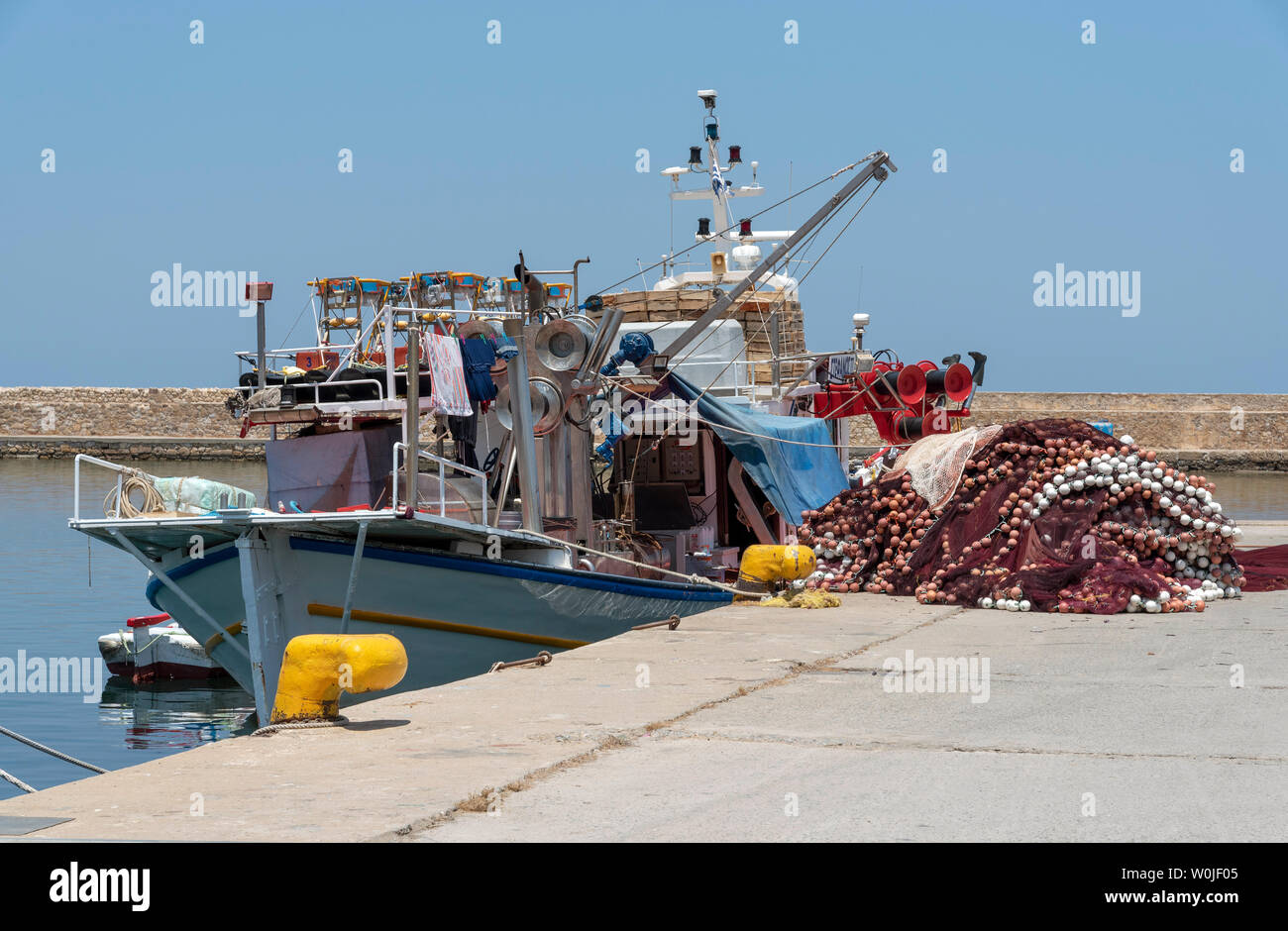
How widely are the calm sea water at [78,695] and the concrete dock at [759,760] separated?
210 inches

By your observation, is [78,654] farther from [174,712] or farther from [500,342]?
[500,342]

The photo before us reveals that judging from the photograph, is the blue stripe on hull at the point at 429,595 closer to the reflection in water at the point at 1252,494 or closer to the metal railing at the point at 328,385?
the metal railing at the point at 328,385

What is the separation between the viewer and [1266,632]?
1045 cm

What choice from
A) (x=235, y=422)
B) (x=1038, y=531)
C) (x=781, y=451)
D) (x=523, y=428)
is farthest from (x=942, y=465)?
(x=235, y=422)

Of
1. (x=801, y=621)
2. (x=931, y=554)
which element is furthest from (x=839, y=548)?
(x=801, y=621)

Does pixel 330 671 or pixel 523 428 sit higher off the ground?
pixel 523 428

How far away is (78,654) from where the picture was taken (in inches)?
695

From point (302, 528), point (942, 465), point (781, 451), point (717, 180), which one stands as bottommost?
point (302, 528)

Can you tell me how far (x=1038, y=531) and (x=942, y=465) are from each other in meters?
1.34

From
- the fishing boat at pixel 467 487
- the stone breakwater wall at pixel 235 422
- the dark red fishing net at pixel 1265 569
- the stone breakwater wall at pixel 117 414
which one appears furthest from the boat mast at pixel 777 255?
the stone breakwater wall at pixel 117 414

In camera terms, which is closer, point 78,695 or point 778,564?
point 778,564

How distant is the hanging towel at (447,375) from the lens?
1059 cm

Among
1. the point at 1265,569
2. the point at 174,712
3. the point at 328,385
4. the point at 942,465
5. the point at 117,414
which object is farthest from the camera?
the point at 117,414
